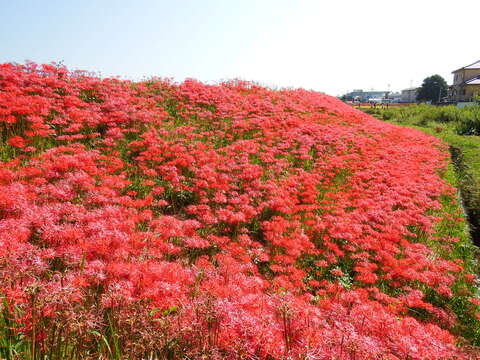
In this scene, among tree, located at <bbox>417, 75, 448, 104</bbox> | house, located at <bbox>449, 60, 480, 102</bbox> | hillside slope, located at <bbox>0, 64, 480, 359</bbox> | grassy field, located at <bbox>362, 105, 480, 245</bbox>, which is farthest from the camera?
tree, located at <bbox>417, 75, 448, 104</bbox>

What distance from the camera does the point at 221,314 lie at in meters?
2.21

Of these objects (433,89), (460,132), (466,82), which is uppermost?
(433,89)

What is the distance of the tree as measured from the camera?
61875 mm

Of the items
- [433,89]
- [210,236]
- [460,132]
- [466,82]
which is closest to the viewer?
[210,236]

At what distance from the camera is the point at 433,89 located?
63312mm

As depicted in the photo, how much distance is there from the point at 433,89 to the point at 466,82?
542 inches

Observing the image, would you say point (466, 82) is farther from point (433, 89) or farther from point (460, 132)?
point (460, 132)

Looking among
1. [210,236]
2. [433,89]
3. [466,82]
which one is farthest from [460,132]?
[433,89]

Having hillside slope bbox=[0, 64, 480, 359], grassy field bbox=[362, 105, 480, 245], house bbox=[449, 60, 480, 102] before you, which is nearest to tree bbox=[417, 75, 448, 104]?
house bbox=[449, 60, 480, 102]

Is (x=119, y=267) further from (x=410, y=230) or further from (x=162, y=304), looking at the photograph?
(x=410, y=230)

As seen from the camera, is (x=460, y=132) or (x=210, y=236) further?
(x=460, y=132)

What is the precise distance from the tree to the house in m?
2.07

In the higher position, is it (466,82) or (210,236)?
(466,82)

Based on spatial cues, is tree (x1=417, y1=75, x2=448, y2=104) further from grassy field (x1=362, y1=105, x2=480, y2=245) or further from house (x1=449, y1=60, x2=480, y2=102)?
grassy field (x1=362, y1=105, x2=480, y2=245)
